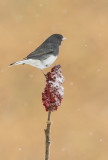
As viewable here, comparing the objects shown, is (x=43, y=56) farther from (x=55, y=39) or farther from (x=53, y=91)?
(x=53, y=91)

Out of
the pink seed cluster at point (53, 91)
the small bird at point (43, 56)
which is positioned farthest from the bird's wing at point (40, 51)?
the pink seed cluster at point (53, 91)

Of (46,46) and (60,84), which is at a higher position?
(46,46)

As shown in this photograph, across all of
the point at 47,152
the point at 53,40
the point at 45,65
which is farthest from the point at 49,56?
the point at 47,152

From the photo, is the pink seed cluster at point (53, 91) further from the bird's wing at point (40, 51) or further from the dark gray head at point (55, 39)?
the dark gray head at point (55, 39)

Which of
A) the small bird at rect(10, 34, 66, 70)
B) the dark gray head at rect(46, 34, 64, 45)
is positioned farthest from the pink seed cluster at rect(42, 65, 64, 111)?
the dark gray head at rect(46, 34, 64, 45)

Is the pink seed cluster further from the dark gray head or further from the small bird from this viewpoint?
the dark gray head

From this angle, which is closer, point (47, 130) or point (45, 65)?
point (47, 130)

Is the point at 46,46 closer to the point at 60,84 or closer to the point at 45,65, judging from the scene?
the point at 45,65

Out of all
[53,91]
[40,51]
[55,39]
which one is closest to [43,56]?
[40,51]
